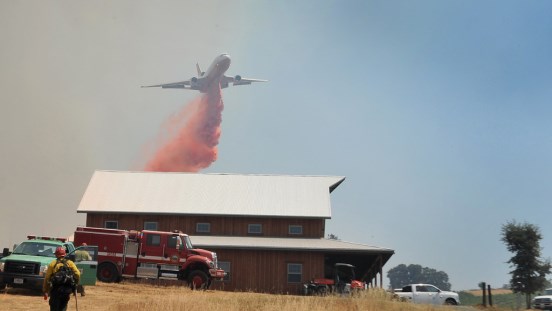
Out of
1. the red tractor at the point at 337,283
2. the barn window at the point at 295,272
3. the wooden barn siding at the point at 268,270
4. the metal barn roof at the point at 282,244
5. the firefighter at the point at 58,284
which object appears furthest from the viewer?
the barn window at the point at 295,272

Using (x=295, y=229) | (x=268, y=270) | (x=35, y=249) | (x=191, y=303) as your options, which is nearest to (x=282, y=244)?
(x=268, y=270)

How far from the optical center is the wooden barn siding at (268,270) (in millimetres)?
37656

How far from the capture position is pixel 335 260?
41.4 meters

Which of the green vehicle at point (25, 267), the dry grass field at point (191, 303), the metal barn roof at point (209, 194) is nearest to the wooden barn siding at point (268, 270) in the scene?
the metal barn roof at point (209, 194)

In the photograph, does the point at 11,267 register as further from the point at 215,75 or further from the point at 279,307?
the point at 215,75

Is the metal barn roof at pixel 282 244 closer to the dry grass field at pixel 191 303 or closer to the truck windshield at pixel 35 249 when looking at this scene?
the dry grass field at pixel 191 303

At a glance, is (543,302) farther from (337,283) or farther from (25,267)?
(25,267)

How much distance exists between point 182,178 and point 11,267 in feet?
89.4

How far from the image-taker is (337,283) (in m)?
34.5

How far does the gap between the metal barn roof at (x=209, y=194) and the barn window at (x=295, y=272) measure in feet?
15.5

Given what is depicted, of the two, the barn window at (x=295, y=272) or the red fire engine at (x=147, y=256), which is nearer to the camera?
the red fire engine at (x=147, y=256)

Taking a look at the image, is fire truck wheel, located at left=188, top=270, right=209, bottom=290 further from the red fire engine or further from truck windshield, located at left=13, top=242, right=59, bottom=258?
truck windshield, located at left=13, top=242, right=59, bottom=258

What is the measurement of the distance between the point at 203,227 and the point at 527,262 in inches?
976

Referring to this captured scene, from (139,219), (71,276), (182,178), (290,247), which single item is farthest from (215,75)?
(71,276)
